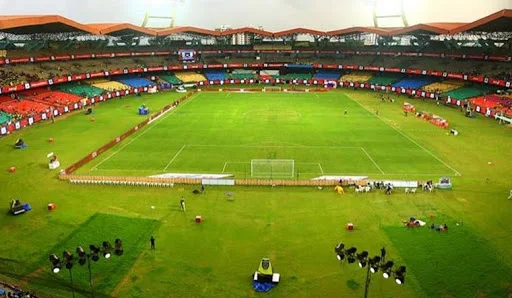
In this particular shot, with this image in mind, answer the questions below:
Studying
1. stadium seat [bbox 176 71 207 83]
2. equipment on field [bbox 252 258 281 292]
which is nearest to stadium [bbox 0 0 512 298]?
equipment on field [bbox 252 258 281 292]

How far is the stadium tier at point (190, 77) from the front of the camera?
123975 mm

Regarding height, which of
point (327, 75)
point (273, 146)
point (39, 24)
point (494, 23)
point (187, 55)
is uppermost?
point (39, 24)

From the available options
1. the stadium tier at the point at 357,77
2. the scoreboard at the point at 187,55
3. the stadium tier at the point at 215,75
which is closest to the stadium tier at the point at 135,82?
the scoreboard at the point at 187,55

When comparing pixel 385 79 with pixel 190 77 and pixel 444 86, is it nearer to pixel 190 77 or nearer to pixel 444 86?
pixel 444 86

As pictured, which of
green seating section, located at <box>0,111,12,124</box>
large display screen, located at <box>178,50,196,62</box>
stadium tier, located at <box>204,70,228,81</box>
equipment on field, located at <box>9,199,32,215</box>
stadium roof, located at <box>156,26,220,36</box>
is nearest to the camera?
equipment on field, located at <box>9,199,32,215</box>

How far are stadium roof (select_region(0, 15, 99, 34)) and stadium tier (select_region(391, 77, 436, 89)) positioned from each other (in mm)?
75330

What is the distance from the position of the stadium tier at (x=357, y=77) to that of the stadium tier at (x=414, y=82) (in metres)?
11.1

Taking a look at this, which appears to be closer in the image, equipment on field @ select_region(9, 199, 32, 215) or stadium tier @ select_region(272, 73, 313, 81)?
equipment on field @ select_region(9, 199, 32, 215)

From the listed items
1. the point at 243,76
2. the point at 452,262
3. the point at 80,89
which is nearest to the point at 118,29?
the point at 80,89

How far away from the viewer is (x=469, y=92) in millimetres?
90500

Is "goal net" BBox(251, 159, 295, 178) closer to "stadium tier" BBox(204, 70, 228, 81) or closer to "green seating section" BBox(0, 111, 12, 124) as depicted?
"green seating section" BBox(0, 111, 12, 124)

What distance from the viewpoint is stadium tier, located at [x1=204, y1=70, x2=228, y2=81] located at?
417 feet

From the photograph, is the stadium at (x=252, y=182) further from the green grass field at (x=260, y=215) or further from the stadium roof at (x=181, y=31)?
the stadium roof at (x=181, y=31)

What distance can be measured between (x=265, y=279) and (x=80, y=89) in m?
84.6
